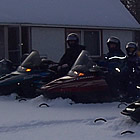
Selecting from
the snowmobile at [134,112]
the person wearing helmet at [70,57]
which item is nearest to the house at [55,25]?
the person wearing helmet at [70,57]

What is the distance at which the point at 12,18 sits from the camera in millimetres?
16906

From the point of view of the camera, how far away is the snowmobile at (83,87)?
9383 millimetres

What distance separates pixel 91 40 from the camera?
2077cm

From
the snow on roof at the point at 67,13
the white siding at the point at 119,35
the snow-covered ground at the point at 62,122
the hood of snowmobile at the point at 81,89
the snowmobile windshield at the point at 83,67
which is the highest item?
the snow on roof at the point at 67,13

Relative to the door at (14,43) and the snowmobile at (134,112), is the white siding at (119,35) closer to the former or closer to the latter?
the door at (14,43)

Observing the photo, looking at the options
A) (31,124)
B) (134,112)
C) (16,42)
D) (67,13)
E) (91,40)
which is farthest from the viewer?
(91,40)

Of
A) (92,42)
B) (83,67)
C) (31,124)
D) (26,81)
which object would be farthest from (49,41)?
(31,124)

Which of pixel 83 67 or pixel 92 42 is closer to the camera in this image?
pixel 83 67

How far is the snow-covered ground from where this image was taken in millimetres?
6449

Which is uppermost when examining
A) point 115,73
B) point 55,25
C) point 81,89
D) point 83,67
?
point 55,25

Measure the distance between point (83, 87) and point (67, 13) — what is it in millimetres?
10697

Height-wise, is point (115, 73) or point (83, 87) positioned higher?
point (115, 73)

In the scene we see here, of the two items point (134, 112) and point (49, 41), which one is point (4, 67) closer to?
point (134, 112)

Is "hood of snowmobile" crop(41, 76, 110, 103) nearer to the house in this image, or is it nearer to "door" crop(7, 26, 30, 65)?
the house
